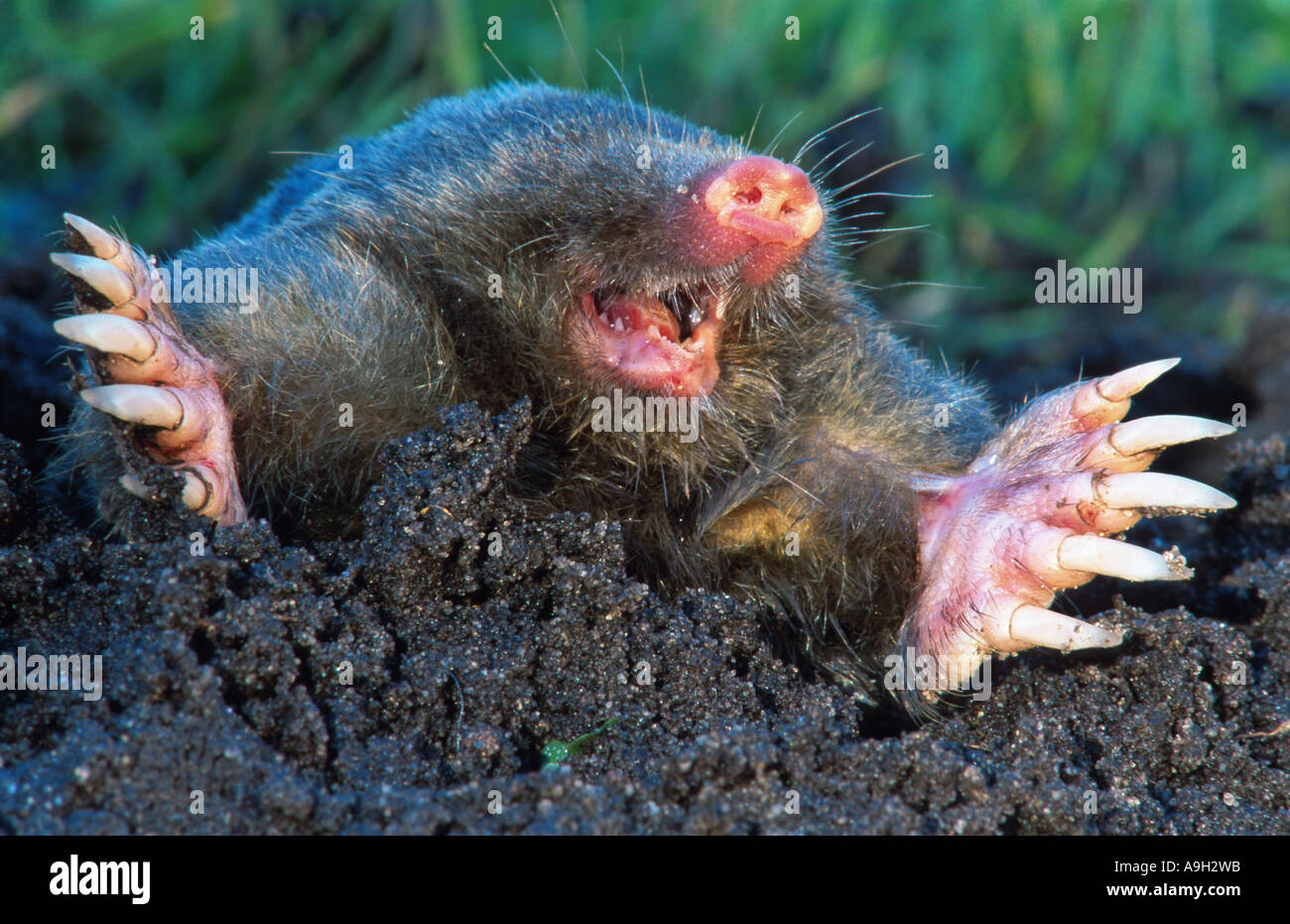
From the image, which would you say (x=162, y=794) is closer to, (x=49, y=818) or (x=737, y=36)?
(x=49, y=818)

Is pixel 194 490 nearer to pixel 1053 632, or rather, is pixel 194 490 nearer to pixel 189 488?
pixel 189 488

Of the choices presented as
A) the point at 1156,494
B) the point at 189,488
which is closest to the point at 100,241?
the point at 189,488

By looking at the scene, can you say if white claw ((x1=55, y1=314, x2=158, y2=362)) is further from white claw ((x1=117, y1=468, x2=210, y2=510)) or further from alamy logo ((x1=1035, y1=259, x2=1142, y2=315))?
alamy logo ((x1=1035, y1=259, x2=1142, y2=315))

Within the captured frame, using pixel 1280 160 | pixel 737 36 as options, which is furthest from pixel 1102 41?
pixel 737 36

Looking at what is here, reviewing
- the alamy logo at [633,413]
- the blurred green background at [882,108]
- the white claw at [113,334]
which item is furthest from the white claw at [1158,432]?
the blurred green background at [882,108]

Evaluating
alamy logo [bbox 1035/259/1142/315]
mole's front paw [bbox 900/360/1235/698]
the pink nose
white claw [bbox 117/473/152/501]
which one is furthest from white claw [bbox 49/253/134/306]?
alamy logo [bbox 1035/259/1142/315]
